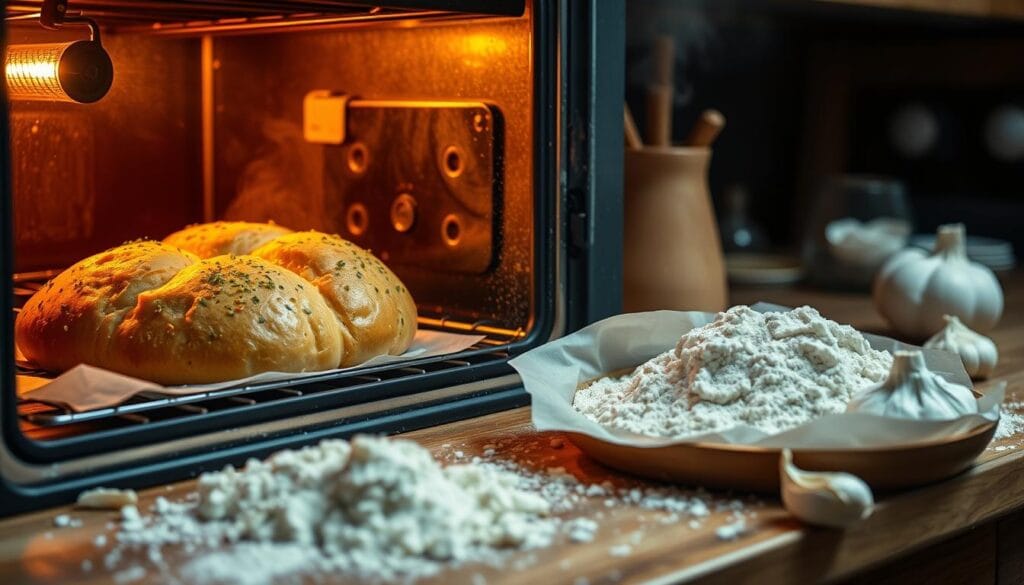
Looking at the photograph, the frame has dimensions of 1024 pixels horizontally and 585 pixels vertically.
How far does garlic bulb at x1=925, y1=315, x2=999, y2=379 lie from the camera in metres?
1.23

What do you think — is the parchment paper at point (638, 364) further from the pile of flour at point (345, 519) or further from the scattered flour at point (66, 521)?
A: the scattered flour at point (66, 521)

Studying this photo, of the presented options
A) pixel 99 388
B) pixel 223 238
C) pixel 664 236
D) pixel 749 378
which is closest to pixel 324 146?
pixel 223 238

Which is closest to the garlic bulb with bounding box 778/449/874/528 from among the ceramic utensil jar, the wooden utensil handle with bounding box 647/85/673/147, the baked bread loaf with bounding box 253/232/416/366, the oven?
the oven

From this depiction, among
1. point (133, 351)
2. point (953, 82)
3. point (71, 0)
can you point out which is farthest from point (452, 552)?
point (953, 82)

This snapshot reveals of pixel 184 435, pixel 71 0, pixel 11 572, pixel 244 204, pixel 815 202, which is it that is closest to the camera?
pixel 11 572

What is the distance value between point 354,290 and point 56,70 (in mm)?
313

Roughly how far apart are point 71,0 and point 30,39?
2.1 inches

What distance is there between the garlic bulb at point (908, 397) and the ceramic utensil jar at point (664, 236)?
23.7 inches

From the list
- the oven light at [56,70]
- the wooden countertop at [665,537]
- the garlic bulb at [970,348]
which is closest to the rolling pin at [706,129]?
the garlic bulb at [970,348]

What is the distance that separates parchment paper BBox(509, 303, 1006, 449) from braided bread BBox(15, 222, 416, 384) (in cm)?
18

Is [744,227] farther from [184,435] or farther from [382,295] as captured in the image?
[184,435]

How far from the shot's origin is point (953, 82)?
2248 mm

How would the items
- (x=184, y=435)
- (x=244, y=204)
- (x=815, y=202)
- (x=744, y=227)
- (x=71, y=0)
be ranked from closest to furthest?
1. (x=184, y=435)
2. (x=71, y=0)
3. (x=244, y=204)
4. (x=815, y=202)
5. (x=744, y=227)

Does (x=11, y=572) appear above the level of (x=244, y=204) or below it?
below
